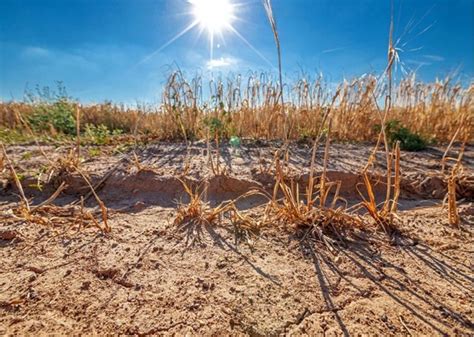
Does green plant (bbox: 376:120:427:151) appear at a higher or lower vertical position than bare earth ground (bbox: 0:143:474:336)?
higher

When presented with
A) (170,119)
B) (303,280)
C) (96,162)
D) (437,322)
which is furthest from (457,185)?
(170,119)

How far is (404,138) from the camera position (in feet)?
11.5

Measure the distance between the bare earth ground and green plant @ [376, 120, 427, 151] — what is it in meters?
2.08

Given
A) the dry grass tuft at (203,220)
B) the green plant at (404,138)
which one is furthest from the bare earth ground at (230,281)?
the green plant at (404,138)

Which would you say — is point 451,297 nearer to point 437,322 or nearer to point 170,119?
point 437,322

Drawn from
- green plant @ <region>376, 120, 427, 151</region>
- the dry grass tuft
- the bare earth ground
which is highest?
green plant @ <region>376, 120, 427, 151</region>

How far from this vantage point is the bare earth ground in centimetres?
80

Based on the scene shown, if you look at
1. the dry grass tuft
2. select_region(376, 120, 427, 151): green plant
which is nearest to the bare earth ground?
the dry grass tuft

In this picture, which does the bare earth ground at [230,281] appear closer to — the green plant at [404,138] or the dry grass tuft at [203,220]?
the dry grass tuft at [203,220]

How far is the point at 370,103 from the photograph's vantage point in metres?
4.12

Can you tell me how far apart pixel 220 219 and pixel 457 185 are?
1.73 metres

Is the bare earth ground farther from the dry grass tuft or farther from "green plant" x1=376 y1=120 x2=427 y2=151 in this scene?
"green plant" x1=376 y1=120 x2=427 y2=151

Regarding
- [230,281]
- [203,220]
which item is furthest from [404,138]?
[230,281]

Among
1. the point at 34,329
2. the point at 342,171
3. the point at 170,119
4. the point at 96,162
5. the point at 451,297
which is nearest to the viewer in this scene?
the point at 34,329
